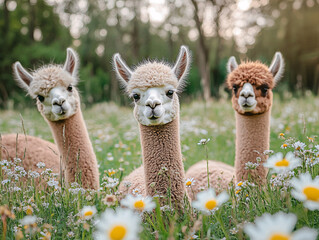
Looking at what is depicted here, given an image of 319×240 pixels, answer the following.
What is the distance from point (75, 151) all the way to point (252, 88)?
7.38 feet

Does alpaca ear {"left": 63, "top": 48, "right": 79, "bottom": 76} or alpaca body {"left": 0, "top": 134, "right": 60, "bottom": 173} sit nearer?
alpaca ear {"left": 63, "top": 48, "right": 79, "bottom": 76}

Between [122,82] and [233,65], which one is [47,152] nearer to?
[122,82]

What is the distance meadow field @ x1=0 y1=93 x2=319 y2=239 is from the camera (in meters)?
1.97

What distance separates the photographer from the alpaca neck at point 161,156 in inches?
109

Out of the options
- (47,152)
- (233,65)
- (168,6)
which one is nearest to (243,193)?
(233,65)

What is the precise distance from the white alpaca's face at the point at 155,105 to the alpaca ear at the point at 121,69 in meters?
0.44

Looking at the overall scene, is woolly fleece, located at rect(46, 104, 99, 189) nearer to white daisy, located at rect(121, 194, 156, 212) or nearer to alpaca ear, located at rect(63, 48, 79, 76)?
alpaca ear, located at rect(63, 48, 79, 76)

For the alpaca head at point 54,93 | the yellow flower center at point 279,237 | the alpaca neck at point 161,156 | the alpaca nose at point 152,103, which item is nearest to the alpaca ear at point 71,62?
the alpaca head at point 54,93

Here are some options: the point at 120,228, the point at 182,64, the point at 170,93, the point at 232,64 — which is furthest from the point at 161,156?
the point at 232,64

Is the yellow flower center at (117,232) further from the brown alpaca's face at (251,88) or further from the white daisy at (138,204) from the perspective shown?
the brown alpaca's face at (251,88)

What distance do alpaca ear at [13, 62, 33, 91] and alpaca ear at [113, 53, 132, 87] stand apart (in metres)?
1.32

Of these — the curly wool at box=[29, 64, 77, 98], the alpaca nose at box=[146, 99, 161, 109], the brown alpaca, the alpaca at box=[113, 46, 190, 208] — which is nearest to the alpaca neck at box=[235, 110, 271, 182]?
the brown alpaca

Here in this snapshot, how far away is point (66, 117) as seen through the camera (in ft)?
11.8

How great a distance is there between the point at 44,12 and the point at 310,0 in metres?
22.8
